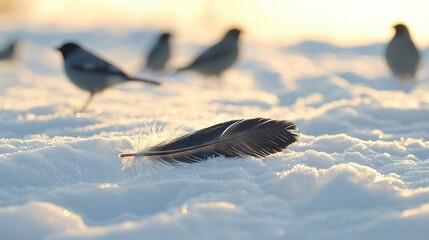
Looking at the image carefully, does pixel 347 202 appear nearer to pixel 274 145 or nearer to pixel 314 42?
pixel 274 145

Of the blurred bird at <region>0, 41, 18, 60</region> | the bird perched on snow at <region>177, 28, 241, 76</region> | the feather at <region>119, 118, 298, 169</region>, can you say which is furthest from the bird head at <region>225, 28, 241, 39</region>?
the feather at <region>119, 118, 298, 169</region>

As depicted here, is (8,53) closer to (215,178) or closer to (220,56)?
(220,56)

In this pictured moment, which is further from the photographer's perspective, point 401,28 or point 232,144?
point 401,28

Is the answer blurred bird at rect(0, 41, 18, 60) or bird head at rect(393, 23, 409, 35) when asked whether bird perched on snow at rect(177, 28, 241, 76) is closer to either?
bird head at rect(393, 23, 409, 35)

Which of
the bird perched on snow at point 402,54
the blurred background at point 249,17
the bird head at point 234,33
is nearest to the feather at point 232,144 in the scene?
the bird perched on snow at point 402,54

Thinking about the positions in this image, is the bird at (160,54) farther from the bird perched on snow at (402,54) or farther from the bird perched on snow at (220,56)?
the bird perched on snow at (402,54)

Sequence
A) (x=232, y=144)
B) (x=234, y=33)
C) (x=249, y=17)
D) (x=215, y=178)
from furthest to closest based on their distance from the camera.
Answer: (x=249, y=17) < (x=234, y=33) < (x=232, y=144) < (x=215, y=178)

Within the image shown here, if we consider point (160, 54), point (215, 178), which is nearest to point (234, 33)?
point (160, 54)
